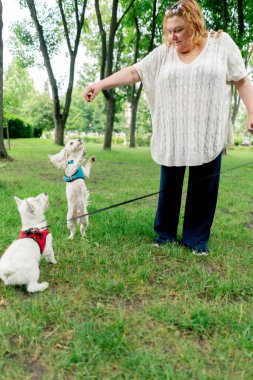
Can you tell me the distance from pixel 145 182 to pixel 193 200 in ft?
16.8

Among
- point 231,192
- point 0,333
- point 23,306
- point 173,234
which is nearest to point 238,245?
point 173,234

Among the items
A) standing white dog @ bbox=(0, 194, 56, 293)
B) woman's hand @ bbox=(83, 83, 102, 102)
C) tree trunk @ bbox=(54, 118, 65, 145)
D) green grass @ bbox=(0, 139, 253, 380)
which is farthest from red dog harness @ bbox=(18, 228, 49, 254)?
tree trunk @ bbox=(54, 118, 65, 145)

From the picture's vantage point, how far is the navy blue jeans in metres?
3.74

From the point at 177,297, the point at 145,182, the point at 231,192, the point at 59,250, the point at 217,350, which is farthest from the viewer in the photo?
the point at 145,182

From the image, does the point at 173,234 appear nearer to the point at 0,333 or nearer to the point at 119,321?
the point at 119,321

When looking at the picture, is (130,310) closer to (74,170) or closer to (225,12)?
(74,170)

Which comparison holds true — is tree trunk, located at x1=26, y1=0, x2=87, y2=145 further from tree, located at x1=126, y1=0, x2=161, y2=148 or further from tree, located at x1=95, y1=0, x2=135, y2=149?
tree, located at x1=126, y1=0, x2=161, y2=148

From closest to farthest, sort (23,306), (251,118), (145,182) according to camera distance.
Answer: (23,306) < (251,118) < (145,182)

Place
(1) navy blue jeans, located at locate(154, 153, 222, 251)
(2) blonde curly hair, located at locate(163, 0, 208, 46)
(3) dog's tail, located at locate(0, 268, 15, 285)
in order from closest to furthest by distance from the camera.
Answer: (3) dog's tail, located at locate(0, 268, 15, 285), (2) blonde curly hair, located at locate(163, 0, 208, 46), (1) navy blue jeans, located at locate(154, 153, 222, 251)

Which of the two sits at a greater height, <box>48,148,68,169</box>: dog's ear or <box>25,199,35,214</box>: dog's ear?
<box>48,148,68,169</box>: dog's ear

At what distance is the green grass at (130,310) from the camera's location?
202 centimetres

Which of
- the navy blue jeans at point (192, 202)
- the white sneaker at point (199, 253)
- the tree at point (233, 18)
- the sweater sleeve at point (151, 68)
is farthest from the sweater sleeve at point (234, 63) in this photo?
the tree at point (233, 18)

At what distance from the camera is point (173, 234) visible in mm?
4180

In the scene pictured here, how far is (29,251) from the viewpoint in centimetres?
289
